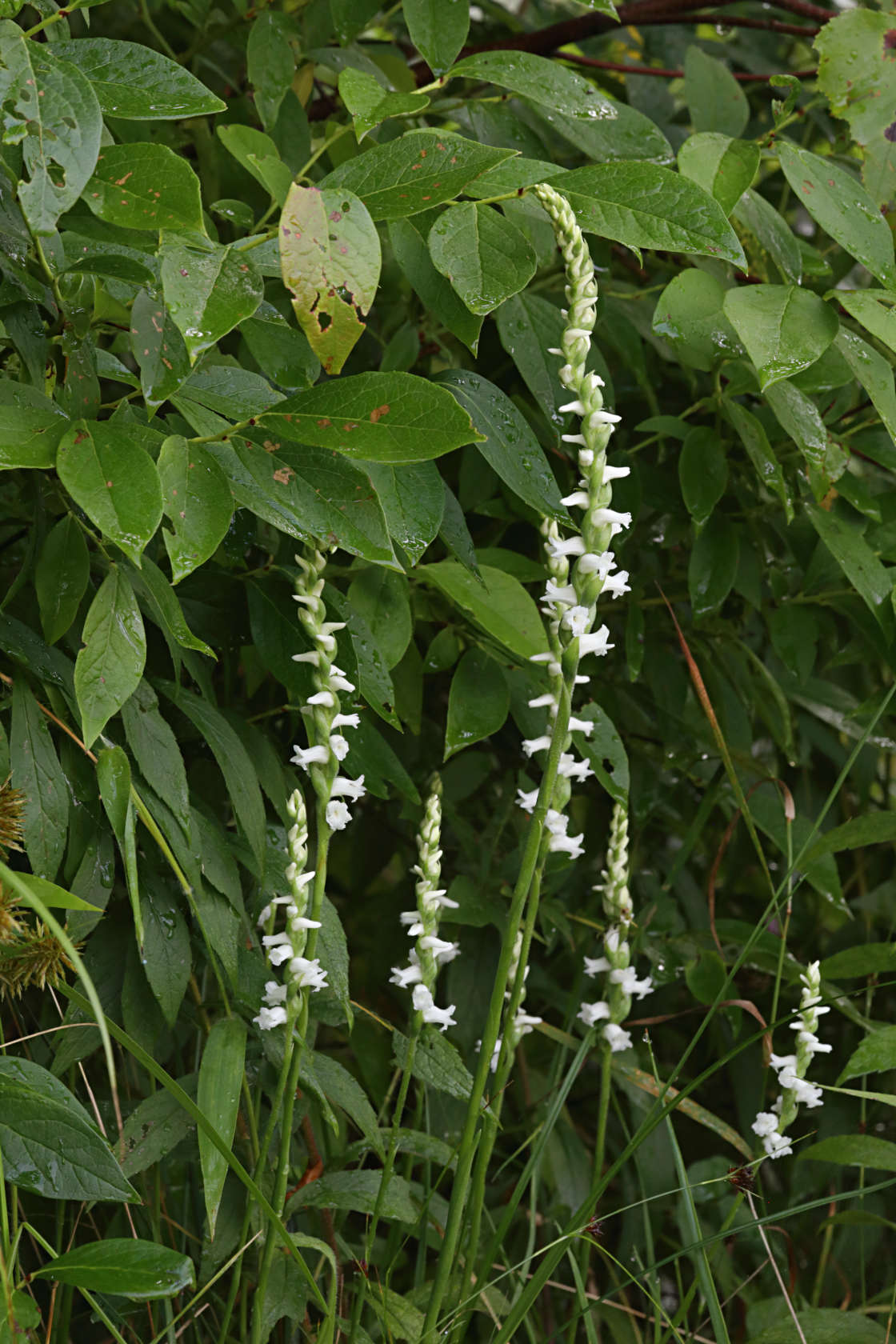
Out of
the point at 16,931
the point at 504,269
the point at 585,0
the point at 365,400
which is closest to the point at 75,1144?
the point at 16,931

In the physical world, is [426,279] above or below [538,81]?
below

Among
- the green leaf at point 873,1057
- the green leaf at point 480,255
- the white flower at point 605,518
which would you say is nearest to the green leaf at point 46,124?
the green leaf at point 480,255

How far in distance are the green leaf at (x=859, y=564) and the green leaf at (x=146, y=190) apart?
0.57 meters

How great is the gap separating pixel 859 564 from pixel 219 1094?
2.10 feet

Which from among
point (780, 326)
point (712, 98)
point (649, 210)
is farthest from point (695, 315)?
point (712, 98)

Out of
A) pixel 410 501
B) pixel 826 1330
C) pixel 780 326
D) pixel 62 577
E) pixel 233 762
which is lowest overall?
pixel 826 1330

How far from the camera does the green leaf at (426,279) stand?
73 centimetres

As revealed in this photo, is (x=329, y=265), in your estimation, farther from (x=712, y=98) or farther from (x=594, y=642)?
(x=712, y=98)

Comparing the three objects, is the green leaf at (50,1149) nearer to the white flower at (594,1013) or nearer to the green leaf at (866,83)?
the white flower at (594,1013)

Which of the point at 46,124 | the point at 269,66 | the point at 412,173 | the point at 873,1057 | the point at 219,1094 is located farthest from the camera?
the point at 269,66

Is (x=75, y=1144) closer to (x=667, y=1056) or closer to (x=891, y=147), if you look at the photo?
(x=891, y=147)

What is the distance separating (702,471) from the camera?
39.0 inches

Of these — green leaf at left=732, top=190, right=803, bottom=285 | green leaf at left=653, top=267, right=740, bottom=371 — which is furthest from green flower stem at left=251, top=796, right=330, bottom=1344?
green leaf at left=732, top=190, right=803, bottom=285

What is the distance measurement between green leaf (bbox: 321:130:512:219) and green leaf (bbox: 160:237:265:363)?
0.09 m
